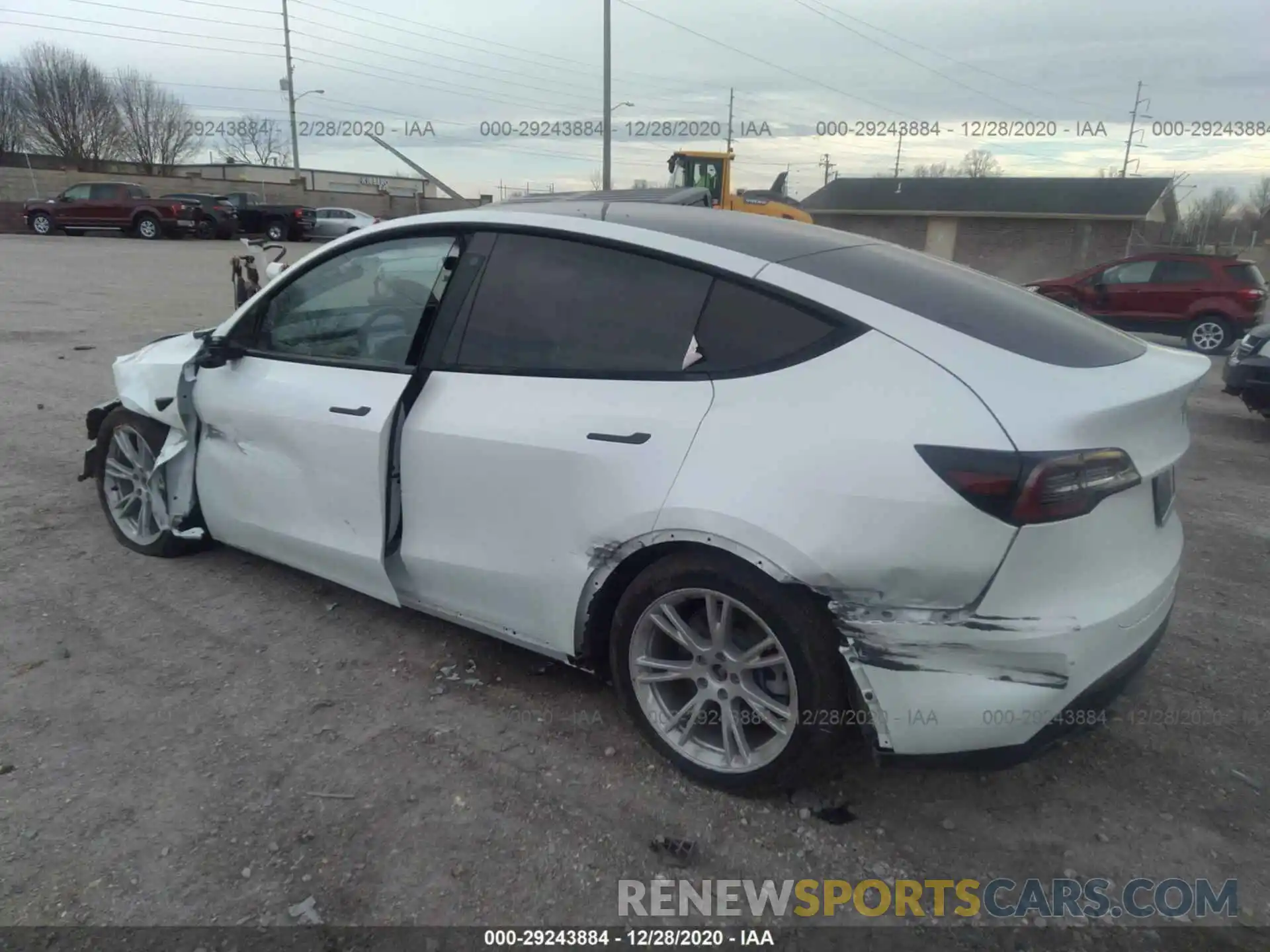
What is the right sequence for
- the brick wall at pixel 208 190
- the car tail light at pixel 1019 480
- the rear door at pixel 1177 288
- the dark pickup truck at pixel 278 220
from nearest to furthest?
the car tail light at pixel 1019 480, the rear door at pixel 1177 288, the dark pickup truck at pixel 278 220, the brick wall at pixel 208 190

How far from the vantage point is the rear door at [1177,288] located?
14.4m

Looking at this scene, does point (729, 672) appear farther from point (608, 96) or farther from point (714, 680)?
point (608, 96)

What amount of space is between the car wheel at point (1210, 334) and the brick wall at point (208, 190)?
30.1 meters

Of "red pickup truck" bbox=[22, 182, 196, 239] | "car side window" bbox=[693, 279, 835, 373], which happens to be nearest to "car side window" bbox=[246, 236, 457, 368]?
"car side window" bbox=[693, 279, 835, 373]

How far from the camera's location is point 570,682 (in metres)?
3.29

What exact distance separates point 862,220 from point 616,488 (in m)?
40.7

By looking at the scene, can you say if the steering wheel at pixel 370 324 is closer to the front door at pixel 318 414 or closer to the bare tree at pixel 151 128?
the front door at pixel 318 414

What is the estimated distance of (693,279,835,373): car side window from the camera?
2.46 m

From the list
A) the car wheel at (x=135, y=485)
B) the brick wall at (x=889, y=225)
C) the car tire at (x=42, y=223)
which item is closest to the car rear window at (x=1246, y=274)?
the car wheel at (x=135, y=485)

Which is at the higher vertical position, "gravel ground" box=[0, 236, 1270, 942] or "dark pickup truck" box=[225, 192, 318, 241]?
"dark pickup truck" box=[225, 192, 318, 241]

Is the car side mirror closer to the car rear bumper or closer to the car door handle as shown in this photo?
the car door handle

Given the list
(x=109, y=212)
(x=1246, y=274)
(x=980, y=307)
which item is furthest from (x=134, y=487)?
(x=109, y=212)

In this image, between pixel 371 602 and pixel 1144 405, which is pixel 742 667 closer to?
pixel 1144 405

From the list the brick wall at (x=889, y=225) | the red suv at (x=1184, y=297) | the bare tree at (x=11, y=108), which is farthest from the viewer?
the bare tree at (x=11, y=108)
